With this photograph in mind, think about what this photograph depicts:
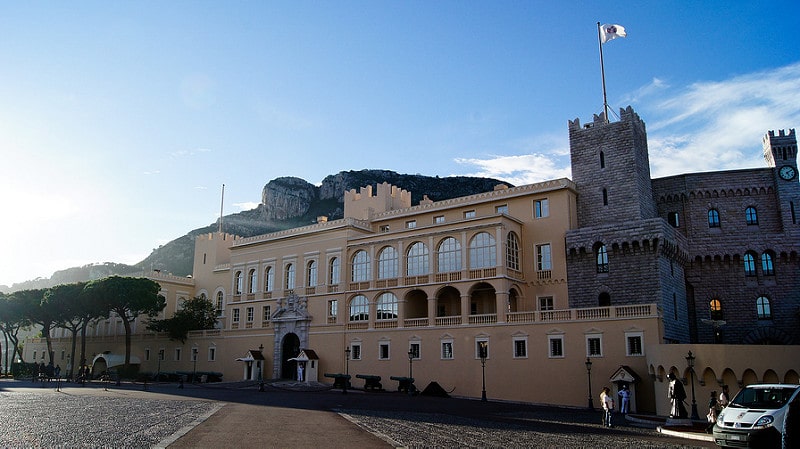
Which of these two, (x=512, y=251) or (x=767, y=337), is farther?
(x=512, y=251)

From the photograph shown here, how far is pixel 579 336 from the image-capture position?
123ft

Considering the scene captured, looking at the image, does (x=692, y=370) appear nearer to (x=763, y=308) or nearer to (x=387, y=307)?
(x=763, y=308)

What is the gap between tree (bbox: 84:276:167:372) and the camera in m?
62.0

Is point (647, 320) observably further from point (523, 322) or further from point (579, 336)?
point (523, 322)

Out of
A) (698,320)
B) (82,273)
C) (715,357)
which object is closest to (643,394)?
(715,357)

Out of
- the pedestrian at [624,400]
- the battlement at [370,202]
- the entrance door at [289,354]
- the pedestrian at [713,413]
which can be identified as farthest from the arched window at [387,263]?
the pedestrian at [713,413]

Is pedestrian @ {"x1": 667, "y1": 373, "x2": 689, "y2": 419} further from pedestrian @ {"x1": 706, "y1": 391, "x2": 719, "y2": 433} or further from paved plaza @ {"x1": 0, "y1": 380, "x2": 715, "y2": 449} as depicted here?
paved plaza @ {"x1": 0, "y1": 380, "x2": 715, "y2": 449}

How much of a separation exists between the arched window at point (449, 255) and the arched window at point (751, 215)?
20577 mm

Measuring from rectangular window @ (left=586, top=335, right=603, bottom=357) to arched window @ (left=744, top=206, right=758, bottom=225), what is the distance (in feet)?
55.5

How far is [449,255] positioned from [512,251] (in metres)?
4.50

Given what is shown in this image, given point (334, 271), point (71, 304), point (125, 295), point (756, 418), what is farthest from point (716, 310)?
point (71, 304)

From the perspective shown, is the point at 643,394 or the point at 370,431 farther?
the point at 643,394

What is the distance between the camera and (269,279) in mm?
57562

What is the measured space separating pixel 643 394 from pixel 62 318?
59098mm
